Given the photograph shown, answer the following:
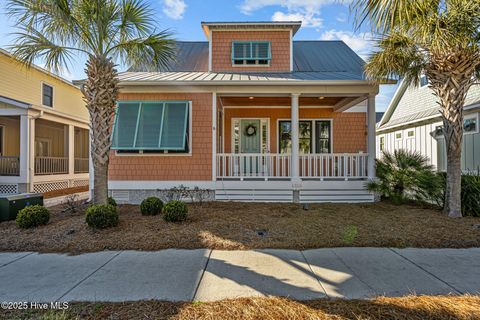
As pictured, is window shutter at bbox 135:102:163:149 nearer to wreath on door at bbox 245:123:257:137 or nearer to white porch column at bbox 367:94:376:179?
wreath on door at bbox 245:123:257:137

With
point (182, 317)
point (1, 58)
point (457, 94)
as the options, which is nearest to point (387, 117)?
point (457, 94)

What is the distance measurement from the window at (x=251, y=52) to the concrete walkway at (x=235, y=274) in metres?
8.44

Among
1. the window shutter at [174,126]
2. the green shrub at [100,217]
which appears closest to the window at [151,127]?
the window shutter at [174,126]

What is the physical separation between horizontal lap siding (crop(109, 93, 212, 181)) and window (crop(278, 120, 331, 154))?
156 inches

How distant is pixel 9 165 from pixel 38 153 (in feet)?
10.8

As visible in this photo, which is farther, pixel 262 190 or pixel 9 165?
pixel 9 165

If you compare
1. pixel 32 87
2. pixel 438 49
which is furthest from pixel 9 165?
pixel 438 49

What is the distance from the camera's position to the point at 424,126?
12461 millimetres

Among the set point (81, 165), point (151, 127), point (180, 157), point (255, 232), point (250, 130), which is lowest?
point (255, 232)

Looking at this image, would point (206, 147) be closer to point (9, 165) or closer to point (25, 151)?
point (25, 151)

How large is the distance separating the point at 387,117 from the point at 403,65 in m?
10.3

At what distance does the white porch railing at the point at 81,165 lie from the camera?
14503 mm

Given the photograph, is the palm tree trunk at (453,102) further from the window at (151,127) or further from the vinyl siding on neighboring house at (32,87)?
the vinyl siding on neighboring house at (32,87)

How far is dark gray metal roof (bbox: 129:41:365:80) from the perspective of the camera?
1124cm
